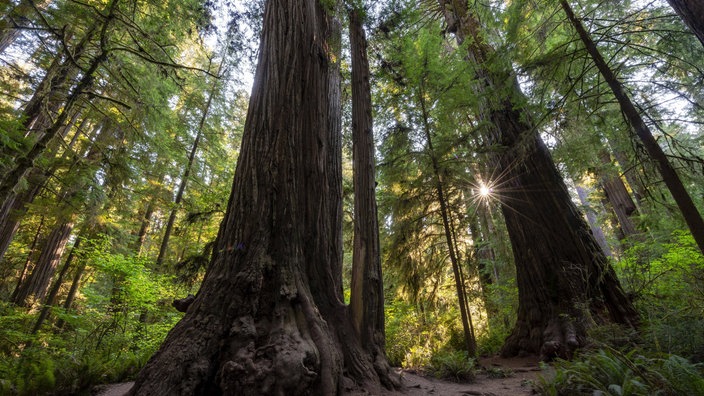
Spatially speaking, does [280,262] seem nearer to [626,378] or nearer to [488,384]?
[626,378]

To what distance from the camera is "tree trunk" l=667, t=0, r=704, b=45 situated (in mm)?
2633

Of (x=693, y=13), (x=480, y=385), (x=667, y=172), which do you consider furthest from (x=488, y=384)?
(x=693, y=13)

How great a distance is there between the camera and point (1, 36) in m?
7.00

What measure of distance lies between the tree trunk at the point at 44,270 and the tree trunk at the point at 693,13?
12839 millimetres

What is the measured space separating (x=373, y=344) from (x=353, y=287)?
663mm

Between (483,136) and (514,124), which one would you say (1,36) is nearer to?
(483,136)

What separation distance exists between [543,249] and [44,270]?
42.4ft

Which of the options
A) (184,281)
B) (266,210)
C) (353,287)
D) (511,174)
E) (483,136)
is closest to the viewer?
(266,210)

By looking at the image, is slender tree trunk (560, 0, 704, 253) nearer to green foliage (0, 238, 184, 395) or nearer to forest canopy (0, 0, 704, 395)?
forest canopy (0, 0, 704, 395)

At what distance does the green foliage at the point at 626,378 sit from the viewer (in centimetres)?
209

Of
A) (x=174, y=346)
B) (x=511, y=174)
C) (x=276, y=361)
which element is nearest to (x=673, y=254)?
(x=511, y=174)

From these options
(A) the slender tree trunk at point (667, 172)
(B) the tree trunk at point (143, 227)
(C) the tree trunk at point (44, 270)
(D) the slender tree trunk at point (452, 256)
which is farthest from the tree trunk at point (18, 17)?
(A) the slender tree trunk at point (667, 172)

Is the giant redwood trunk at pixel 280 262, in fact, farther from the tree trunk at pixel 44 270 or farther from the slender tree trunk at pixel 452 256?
the tree trunk at pixel 44 270

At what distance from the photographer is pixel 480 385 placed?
3859mm
